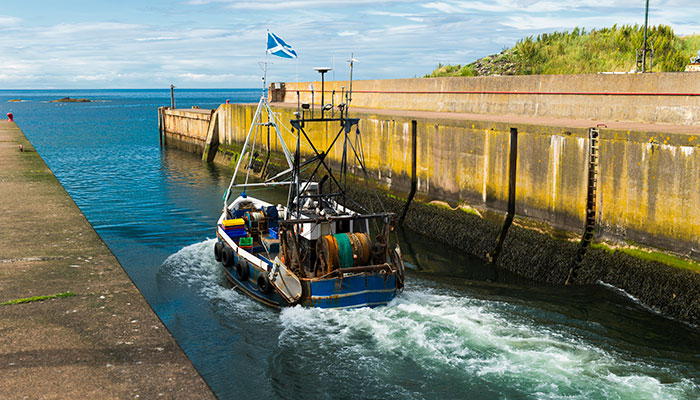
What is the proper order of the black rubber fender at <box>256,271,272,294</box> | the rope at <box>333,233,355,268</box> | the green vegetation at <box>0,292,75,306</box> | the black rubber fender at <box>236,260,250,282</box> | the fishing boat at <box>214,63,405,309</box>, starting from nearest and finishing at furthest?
the green vegetation at <box>0,292,75,306</box> < the fishing boat at <box>214,63,405,309</box> < the rope at <box>333,233,355,268</box> < the black rubber fender at <box>256,271,272,294</box> < the black rubber fender at <box>236,260,250,282</box>

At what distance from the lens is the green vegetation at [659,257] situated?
505 inches

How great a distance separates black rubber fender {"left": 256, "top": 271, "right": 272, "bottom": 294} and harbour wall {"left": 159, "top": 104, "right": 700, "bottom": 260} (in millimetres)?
7440

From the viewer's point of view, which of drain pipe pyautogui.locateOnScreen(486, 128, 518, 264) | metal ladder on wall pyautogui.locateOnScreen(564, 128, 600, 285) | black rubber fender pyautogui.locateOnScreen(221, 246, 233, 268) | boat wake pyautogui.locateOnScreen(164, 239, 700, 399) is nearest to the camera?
boat wake pyautogui.locateOnScreen(164, 239, 700, 399)

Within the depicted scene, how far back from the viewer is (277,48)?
18.3m

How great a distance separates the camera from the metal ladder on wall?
15102mm

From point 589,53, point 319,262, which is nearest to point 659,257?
point 319,262

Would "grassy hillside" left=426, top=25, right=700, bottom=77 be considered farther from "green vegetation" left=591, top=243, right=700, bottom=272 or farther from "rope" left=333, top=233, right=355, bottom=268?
"rope" left=333, top=233, right=355, bottom=268

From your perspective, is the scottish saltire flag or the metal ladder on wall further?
the scottish saltire flag

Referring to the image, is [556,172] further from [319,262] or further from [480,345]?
[319,262]

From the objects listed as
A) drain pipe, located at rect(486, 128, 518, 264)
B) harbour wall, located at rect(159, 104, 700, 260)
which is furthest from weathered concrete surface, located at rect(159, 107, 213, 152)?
drain pipe, located at rect(486, 128, 518, 264)

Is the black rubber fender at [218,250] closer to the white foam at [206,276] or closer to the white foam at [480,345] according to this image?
the white foam at [206,276]

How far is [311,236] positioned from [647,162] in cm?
751

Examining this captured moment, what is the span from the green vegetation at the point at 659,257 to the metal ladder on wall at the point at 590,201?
17.9 inches

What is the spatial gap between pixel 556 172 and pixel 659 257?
11.7 feet
